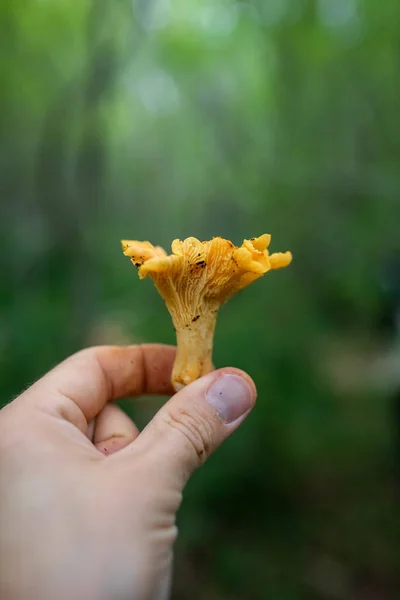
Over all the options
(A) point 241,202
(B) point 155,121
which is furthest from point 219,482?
(B) point 155,121

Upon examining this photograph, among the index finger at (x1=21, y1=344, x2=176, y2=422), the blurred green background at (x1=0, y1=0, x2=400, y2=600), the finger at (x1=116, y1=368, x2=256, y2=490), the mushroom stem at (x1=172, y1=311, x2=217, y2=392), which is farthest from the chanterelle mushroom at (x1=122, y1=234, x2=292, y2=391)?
the blurred green background at (x1=0, y1=0, x2=400, y2=600)

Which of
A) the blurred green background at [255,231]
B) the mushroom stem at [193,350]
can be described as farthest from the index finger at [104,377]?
the blurred green background at [255,231]

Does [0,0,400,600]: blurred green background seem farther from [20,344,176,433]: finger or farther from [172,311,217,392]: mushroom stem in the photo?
[172,311,217,392]: mushroom stem

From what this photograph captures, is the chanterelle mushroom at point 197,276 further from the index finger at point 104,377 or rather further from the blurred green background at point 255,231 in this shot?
the blurred green background at point 255,231

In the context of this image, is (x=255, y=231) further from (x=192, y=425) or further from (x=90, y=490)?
(x=90, y=490)

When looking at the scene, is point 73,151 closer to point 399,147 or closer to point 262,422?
point 262,422

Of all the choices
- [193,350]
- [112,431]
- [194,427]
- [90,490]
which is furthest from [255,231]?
[90,490]
